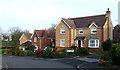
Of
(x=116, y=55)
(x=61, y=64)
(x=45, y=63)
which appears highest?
(x=116, y=55)

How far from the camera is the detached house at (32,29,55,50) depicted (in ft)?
120

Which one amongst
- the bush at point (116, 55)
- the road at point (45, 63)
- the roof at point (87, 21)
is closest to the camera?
the bush at point (116, 55)

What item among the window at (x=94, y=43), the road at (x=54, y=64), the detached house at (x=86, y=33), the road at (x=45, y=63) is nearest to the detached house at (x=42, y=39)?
the detached house at (x=86, y=33)

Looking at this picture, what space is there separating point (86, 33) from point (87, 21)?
3.25 metres

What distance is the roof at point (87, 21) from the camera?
31.1m

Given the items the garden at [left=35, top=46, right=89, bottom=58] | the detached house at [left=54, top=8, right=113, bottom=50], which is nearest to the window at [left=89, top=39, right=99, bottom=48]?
the detached house at [left=54, top=8, right=113, bottom=50]

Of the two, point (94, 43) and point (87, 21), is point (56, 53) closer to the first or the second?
point (94, 43)

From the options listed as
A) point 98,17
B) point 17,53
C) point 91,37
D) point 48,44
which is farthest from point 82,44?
point 17,53

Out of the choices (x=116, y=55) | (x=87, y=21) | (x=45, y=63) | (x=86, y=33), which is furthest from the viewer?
(x=87, y=21)

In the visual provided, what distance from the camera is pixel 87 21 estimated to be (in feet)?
109

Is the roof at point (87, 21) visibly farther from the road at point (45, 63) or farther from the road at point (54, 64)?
the road at point (54, 64)

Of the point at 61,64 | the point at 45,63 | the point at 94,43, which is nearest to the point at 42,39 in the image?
the point at 94,43

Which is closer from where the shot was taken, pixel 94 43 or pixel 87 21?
pixel 94 43

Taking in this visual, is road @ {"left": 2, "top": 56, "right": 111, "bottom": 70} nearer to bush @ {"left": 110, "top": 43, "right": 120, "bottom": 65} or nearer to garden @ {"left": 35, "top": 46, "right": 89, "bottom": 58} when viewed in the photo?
bush @ {"left": 110, "top": 43, "right": 120, "bottom": 65}
